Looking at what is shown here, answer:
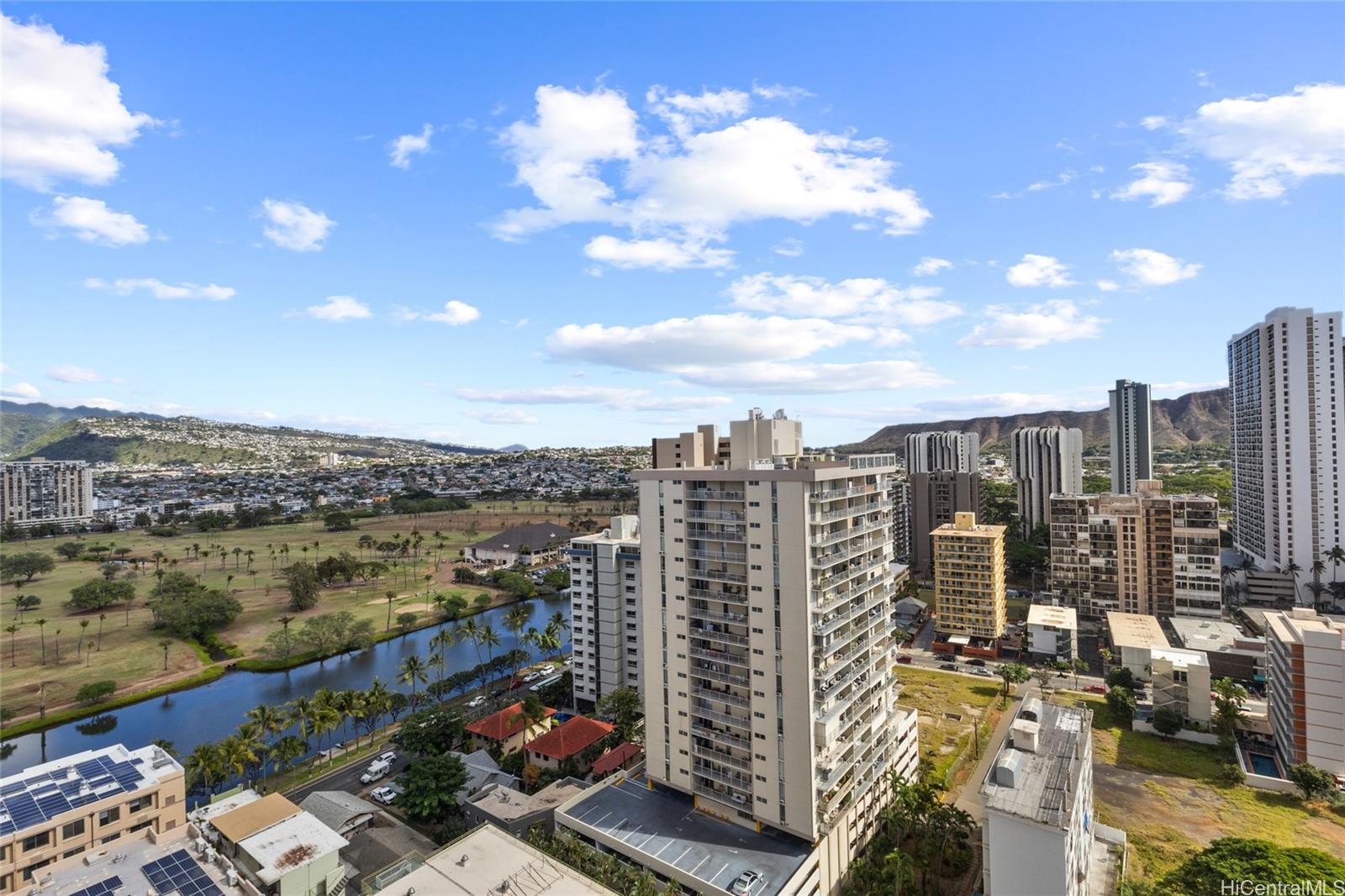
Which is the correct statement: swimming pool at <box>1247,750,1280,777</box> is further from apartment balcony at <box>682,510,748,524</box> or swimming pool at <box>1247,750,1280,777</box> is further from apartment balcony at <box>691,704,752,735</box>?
apartment balcony at <box>682,510,748,524</box>

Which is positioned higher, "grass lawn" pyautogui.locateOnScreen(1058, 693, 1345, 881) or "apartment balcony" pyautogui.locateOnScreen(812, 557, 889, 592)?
"apartment balcony" pyautogui.locateOnScreen(812, 557, 889, 592)

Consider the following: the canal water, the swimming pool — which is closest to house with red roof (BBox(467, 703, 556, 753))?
the canal water

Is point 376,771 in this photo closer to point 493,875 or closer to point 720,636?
point 493,875

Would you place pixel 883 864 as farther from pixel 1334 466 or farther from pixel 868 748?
pixel 1334 466

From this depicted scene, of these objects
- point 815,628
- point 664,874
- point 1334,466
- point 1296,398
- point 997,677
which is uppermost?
point 1296,398

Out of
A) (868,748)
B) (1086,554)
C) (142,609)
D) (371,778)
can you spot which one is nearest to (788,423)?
(868,748)

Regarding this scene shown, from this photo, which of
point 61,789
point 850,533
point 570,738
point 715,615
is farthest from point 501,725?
point 850,533
